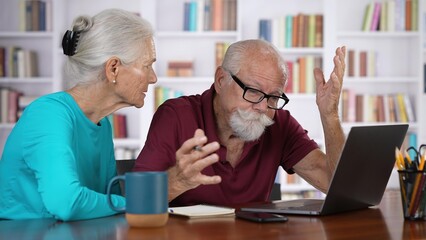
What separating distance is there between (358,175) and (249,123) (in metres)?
0.50

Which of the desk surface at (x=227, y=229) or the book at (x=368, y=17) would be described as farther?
the book at (x=368, y=17)

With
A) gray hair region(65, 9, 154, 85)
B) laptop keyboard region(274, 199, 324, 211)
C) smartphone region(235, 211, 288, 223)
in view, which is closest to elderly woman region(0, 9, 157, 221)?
gray hair region(65, 9, 154, 85)

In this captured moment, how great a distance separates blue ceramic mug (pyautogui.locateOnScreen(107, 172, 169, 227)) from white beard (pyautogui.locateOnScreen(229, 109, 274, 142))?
775 mm

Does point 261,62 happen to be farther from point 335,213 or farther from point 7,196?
point 7,196

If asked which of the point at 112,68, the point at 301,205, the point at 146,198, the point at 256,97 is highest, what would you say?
the point at 112,68

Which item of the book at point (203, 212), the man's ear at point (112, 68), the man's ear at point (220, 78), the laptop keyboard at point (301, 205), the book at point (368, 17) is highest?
the book at point (368, 17)

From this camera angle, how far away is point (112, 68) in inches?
83.6

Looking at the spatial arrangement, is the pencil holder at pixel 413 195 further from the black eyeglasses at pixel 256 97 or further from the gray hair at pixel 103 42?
the gray hair at pixel 103 42

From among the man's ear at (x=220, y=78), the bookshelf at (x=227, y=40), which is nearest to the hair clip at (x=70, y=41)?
the man's ear at (x=220, y=78)

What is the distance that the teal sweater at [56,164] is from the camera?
5.79 feet

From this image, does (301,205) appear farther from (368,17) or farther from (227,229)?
(368,17)

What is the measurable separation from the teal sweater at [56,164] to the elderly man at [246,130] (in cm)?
15

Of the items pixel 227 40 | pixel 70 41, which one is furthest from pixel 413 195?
pixel 227 40

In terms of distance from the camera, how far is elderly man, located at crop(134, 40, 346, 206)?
2301 mm
